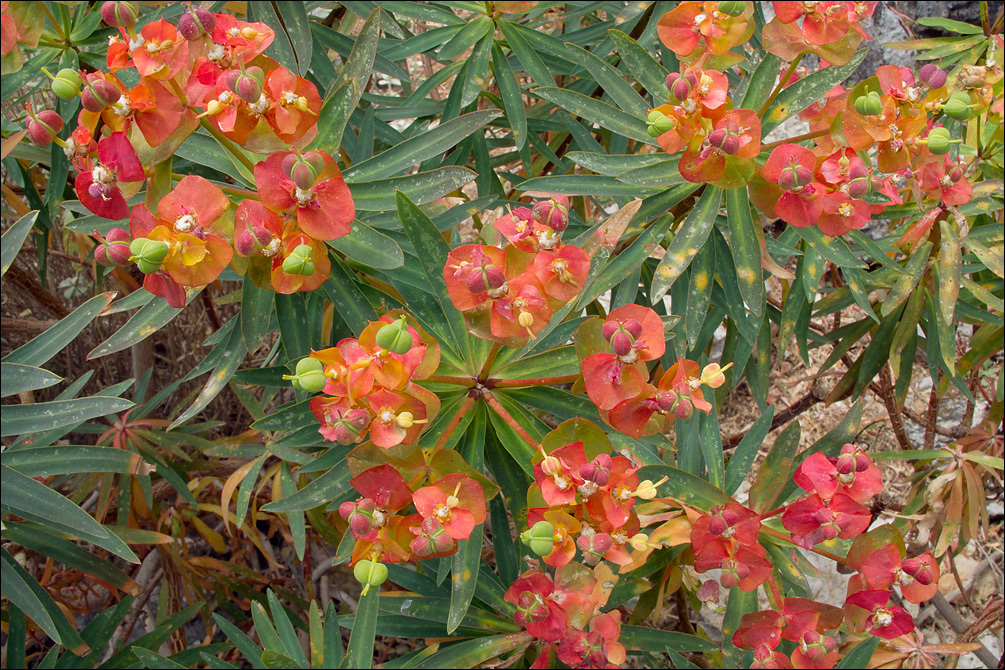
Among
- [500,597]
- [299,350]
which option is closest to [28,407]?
[299,350]

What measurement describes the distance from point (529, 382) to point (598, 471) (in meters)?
0.25

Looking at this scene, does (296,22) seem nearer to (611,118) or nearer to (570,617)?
(611,118)

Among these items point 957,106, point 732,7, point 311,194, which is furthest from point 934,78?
point 311,194

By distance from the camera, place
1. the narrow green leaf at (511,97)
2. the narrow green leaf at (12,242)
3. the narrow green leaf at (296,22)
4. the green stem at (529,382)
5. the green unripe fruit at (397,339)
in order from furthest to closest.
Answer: the narrow green leaf at (511,97), the narrow green leaf at (296,22), the narrow green leaf at (12,242), the green stem at (529,382), the green unripe fruit at (397,339)

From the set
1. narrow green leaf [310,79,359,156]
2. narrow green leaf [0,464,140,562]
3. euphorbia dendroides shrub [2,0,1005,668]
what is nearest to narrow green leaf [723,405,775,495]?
euphorbia dendroides shrub [2,0,1005,668]

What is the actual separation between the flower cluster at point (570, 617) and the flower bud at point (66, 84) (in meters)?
0.88

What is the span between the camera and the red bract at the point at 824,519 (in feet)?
3.23

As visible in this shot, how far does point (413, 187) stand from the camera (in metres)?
1.13

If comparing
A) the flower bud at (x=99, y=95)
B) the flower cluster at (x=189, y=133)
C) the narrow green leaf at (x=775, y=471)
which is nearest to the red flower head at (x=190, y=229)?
the flower cluster at (x=189, y=133)

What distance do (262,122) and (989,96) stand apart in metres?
1.54

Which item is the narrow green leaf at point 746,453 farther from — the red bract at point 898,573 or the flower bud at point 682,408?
the flower bud at point 682,408

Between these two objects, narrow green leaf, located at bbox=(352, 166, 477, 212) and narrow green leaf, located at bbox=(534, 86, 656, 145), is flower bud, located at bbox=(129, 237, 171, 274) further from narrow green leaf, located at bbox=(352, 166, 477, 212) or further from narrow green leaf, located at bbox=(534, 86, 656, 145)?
narrow green leaf, located at bbox=(534, 86, 656, 145)

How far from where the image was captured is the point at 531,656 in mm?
1368

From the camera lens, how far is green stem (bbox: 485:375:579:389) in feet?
3.38
